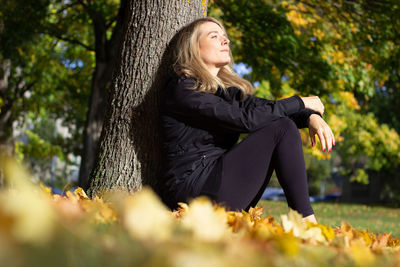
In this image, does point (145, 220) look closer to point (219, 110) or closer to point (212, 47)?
point (219, 110)

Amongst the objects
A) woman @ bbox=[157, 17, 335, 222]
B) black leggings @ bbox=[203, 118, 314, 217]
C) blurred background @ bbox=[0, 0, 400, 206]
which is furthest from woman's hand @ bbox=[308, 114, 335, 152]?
blurred background @ bbox=[0, 0, 400, 206]

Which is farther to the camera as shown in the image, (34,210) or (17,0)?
(17,0)

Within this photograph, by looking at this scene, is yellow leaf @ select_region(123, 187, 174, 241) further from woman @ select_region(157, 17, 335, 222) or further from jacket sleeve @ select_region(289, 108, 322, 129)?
jacket sleeve @ select_region(289, 108, 322, 129)

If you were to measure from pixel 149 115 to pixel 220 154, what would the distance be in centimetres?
62

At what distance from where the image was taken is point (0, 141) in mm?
13586

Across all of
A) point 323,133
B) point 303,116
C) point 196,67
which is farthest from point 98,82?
point 323,133

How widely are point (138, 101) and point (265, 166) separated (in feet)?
3.48

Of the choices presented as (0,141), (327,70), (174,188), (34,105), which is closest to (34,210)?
(174,188)

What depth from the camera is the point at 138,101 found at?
10.2 ft

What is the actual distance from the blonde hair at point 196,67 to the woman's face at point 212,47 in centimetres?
4

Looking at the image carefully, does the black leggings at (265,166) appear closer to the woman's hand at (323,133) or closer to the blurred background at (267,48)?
the woman's hand at (323,133)

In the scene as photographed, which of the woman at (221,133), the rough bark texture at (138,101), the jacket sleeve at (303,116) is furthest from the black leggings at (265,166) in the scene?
the rough bark texture at (138,101)

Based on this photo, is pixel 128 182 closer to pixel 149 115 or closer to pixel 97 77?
pixel 149 115

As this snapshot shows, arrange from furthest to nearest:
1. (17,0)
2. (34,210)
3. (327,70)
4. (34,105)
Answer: (34,105) < (17,0) < (327,70) < (34,210)
